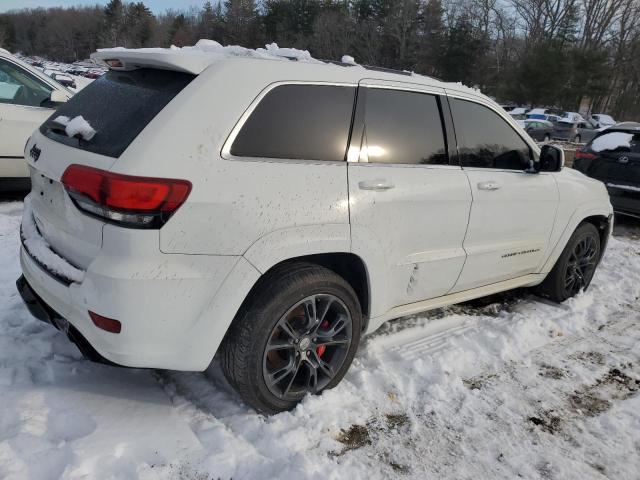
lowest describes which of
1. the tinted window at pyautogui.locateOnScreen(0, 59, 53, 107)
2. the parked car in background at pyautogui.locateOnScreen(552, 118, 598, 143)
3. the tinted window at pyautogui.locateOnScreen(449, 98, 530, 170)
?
the parked car in background at pyautogui.locateOnScreen(552, 118, 598, 143)

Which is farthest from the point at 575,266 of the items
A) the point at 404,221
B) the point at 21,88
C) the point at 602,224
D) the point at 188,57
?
the point at 21,88

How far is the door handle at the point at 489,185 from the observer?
3.47 meters

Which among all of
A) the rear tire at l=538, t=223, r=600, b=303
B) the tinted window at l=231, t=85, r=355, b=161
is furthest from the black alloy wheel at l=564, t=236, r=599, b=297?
the tinted window at l=231, t=85, r=355, b=161

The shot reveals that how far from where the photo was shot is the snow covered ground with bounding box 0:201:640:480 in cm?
241

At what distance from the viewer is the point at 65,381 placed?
2893 mm

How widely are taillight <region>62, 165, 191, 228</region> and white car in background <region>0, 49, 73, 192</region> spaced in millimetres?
4175

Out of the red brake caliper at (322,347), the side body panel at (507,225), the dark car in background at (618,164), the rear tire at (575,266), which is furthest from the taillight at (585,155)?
the red brake caliper at (322,347)

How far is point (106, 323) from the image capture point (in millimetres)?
2314

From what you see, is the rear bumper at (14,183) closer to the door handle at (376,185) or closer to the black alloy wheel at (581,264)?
the door handle at (376,185)

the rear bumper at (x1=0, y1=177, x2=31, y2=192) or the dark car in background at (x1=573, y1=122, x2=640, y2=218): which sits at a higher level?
the dark car in background at (x1=573, y1=122, x2=640, y2=218)

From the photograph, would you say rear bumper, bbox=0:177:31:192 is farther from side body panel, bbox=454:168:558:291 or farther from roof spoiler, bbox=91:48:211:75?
side body panel, bbox=454:168:558:291

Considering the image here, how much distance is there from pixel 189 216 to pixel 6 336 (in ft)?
5.94

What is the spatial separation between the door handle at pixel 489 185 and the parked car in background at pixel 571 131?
27687 mm

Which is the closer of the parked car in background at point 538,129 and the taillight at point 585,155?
the taillight at point 585,155
